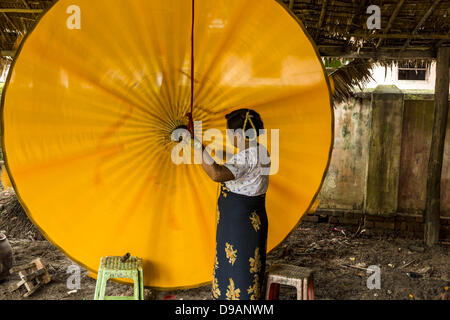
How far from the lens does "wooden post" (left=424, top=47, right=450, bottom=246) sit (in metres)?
4.35

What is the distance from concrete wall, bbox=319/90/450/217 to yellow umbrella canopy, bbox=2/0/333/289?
2740 millimetres

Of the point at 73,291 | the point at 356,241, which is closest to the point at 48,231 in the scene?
the point at 73,291

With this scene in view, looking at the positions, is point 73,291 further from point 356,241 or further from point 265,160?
point 356,241

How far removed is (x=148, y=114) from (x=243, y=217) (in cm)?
85

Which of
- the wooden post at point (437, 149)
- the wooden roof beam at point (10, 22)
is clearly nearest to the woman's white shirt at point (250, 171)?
the wooden roof beam at point (10, 22)

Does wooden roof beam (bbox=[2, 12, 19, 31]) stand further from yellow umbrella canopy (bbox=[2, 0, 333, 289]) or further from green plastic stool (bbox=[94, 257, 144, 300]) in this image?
green plastic stool (bbox=[94, 257, 144, 300])

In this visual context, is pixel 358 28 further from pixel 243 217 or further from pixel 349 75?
pixel 243 217

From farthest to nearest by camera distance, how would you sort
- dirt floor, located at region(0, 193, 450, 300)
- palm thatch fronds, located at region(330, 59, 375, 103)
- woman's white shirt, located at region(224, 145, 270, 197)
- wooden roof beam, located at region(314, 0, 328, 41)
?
palm thatch fronds, located at region(330, 59, 375, 103), wooden roof beam, located at region(314, 0, 328, 41), dirt floor, located at region(0, 193, 450, 300), woman's white shirt, located at region(224, 145, 270, 197)

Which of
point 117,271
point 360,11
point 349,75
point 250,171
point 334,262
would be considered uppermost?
Result: point 360,11

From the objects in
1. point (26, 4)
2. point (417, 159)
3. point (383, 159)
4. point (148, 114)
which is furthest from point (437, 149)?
point (26, 4)

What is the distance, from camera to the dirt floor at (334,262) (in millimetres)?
3393

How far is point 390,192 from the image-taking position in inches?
198

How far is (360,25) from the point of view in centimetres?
384

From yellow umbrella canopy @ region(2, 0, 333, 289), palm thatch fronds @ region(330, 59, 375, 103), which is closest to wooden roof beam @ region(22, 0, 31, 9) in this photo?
yellow umbrella canopy @ region(2, 0, 333, 289)
